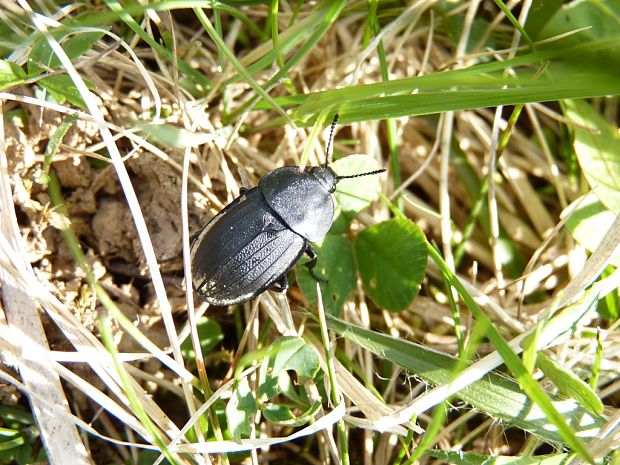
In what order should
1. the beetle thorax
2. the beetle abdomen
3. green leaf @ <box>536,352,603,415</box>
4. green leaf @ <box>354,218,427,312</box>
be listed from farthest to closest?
1. the beetle thorax
2. green leaf @ <box>354,218,427,312</box>
3. the beetle abdomen
4. green leaf @ <box>536,352,603,415</box>

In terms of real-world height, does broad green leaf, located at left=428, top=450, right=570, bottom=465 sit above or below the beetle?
below

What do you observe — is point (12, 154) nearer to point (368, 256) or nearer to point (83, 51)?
point (83, 51)

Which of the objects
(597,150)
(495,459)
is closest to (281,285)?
(495,459)

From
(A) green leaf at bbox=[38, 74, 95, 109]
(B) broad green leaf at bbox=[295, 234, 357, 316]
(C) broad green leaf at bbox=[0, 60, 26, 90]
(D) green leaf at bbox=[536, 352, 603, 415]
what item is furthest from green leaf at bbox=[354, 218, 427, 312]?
(C) broad green leaf at bbox=[0, 60, 26, 90]

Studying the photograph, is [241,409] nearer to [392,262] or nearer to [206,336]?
[206,336]

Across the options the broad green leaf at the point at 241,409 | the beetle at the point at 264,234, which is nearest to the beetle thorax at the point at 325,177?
the beetle at the point at 264,234

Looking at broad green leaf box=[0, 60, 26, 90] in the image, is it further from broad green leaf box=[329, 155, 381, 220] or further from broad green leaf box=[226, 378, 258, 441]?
broad green leaf box=[226, 378, 258, 441]

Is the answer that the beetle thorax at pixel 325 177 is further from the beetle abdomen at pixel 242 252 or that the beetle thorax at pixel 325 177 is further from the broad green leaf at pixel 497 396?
the broad green leaf at pixel 497 396

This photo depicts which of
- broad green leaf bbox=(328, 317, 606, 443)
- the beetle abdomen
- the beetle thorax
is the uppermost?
the beetle thorax
